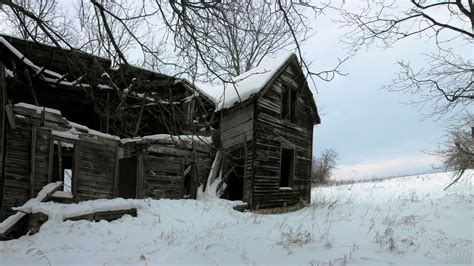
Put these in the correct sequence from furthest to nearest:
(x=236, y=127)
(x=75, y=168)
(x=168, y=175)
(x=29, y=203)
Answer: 1. (x=236, y=127)
2. (x=168, y=175)
3. (x=75, y=168)
4. (x=29, y=203)

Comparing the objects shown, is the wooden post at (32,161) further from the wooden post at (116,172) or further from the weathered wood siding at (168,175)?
the weathered wood siding at (168,175)

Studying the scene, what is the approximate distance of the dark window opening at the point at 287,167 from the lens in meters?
17.5

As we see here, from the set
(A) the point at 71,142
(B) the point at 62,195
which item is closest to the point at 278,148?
(A) the point at 71,142

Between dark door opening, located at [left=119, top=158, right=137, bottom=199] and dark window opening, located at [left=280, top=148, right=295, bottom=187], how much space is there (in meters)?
6.50

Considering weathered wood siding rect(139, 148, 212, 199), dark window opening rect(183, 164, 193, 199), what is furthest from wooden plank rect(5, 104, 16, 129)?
dark window opening rect(183, 164, 193, 199)

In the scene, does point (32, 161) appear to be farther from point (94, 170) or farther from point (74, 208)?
point (74, 208)

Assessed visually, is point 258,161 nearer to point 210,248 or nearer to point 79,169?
point 79,169

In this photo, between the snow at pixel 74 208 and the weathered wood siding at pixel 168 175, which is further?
the weathered wood siding at pixel 168 175

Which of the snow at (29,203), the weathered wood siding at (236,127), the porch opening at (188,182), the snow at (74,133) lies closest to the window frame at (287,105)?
the weathered wood siding at (236,127)

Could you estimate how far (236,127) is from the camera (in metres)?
15.9

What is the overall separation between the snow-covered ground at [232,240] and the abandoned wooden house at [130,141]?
1695mm

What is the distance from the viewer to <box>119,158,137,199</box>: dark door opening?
587 inches

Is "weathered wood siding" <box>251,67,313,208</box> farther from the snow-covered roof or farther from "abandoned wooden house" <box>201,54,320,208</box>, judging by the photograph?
the snow-covered roof

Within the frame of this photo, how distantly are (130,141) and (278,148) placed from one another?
6.16 meters
